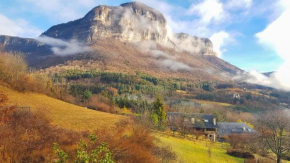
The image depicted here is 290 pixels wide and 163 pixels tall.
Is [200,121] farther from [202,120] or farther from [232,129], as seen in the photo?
[232,129]

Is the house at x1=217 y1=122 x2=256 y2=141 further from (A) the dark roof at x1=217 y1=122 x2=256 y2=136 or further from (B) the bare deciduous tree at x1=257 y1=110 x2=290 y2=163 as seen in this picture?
(B) the bare deciduous tree at x1=257 y1=110 x2=290 y2=163

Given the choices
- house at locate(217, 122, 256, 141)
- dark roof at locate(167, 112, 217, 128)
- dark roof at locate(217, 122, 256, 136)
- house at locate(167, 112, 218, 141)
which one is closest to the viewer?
house at locate(167, 112, 218, 141)

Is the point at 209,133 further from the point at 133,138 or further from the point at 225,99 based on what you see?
the point at 225,99

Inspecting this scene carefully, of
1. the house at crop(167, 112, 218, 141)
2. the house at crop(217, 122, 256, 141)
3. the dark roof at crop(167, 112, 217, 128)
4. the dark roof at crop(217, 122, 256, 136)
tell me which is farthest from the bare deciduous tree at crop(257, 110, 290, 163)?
the dark roof at crop(217, 122, 256, 136)

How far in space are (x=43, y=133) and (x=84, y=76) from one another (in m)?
130

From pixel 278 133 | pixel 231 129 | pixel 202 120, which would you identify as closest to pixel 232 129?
pixel 231 129

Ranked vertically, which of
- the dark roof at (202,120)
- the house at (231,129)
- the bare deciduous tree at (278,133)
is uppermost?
the bare deciduous tree at (278,133)

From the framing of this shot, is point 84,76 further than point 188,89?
No

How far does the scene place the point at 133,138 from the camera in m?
17.6

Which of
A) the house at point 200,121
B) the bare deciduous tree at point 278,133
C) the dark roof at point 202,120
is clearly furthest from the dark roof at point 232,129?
the bare deciduous tree at point 278,133

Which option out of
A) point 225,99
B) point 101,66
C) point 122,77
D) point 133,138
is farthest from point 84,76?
point 133,138

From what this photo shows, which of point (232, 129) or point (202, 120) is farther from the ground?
point (202, 120)

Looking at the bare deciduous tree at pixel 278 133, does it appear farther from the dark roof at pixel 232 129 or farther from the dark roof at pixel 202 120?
the dark roof at pixel 232 129

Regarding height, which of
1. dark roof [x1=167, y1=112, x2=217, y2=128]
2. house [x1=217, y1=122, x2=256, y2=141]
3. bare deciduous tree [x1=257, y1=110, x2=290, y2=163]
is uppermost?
bare deciduous tree [x1=257, y1=110, x2=290, y2=163]
